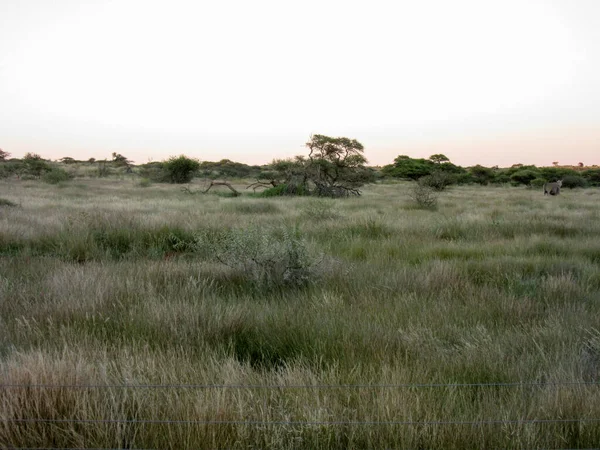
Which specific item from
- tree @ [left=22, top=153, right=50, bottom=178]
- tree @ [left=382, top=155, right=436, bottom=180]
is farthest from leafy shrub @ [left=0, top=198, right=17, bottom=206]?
tree @ [left=382, top=155, right=436, bottom=180]

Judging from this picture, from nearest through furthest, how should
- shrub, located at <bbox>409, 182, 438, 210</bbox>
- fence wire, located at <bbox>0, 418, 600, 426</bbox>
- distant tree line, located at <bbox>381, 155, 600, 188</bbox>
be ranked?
1. fence wire, located at <bbox>0, 418, 600, 426</bbox>
2. shrub, located at <bbox>409, 182, 438, 210</bbox>
3. distant tree line, located at <bbox>381, 155, 600, 188</bbox>

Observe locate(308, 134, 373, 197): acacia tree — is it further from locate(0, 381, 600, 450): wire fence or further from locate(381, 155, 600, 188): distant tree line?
locate(0, 381, 600, 450): wire fence

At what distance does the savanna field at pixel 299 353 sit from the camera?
85.3 inches

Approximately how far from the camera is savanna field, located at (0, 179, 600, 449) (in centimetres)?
217

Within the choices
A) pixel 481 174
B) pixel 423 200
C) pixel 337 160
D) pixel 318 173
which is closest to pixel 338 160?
pixel 337 160

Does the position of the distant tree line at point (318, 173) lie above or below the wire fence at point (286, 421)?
above

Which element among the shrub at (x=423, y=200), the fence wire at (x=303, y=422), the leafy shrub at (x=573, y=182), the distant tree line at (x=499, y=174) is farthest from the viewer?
the distant tree line at (x=499, y=174)

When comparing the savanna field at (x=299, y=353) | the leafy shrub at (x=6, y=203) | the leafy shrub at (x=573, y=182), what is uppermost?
the leafy shrub at (x=573, y=182)

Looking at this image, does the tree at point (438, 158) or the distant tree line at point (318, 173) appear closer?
the distant tree line at point (318, 173)

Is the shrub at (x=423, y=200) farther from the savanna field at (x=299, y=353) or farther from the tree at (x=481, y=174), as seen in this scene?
the tree at (x=481, y=174)

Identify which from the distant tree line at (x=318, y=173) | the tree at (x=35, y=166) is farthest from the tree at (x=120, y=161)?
the tree at (x=35, y=166)

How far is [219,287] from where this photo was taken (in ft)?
17.1

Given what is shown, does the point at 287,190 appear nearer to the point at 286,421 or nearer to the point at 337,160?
the point at 337,160

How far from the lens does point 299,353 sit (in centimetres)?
327
